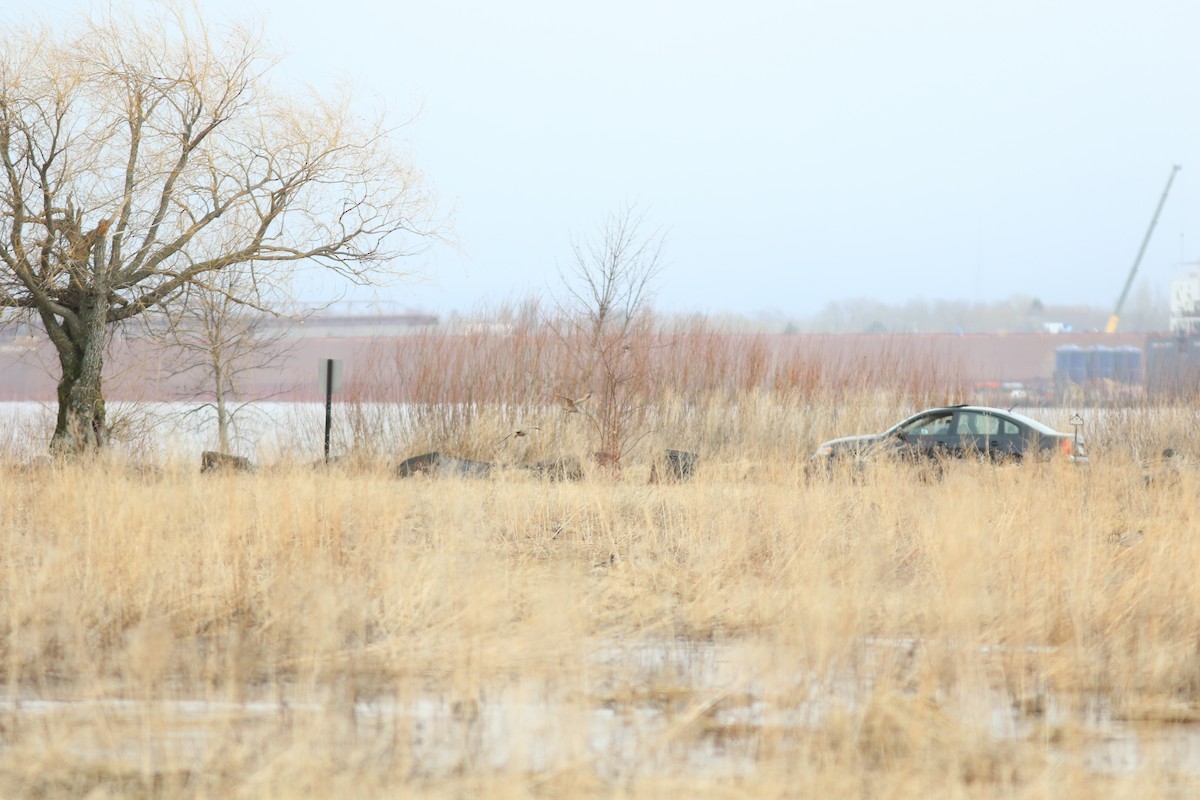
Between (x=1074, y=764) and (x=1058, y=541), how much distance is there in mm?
3741

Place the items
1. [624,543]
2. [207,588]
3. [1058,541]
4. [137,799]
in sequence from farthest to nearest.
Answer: [624,543] → [1058,541] → [207,588] → [137,799]

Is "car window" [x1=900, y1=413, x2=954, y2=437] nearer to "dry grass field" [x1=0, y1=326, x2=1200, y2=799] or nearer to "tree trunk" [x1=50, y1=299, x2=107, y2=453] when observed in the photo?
"dry grass field" [x1=0, y1=326, x2=1200, y2=799]

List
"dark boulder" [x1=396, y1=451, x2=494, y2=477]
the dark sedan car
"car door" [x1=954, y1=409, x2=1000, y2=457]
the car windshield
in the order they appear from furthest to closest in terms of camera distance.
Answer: the car windshield < "car door" [x1=954, y1=409, x2=1000, y2=457] < "dark boulder" [x1=396, y1=451, x2=494, y2=477] < the dark sedan car

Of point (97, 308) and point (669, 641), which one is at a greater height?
point (97, 308)

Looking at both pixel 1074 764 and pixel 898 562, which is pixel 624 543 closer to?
pixel 898 562

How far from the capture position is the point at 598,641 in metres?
5.24

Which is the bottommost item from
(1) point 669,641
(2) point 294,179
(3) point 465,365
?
(1) point 669,641

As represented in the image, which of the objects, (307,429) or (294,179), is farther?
(307,429)

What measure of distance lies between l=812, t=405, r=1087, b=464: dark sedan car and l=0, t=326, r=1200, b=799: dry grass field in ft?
10.3

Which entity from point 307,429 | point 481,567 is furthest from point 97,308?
point 481,567

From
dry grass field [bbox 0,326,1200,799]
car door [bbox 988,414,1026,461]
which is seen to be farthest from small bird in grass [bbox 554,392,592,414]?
dry grass field [bbox 0,326,1200,799]

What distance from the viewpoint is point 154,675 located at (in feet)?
13.3

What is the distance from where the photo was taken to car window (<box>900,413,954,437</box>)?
1386 centimetres

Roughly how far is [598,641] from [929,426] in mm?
9818
